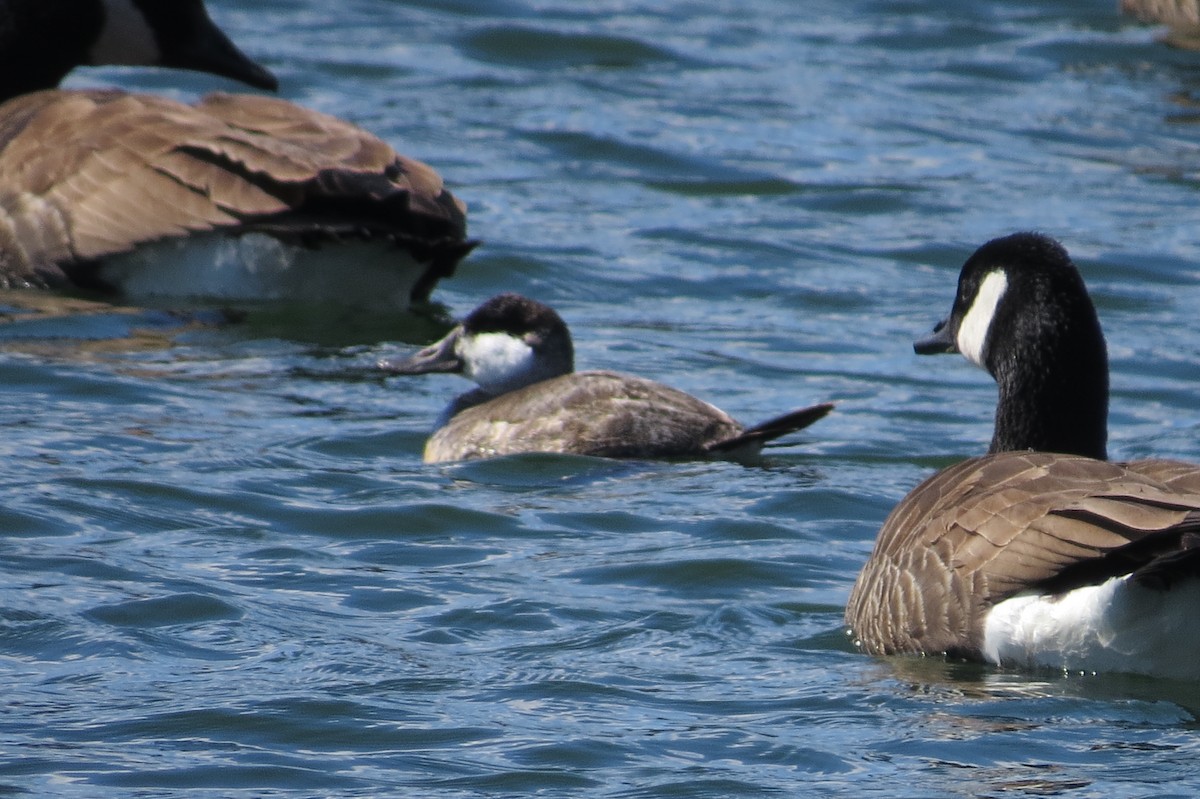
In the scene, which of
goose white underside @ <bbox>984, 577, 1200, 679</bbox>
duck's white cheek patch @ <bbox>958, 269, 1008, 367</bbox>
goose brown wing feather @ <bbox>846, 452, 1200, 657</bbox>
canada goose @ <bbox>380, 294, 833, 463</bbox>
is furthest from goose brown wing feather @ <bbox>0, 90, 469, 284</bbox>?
goose white underside @ <bbox>984, 577, 1200, 679</bbox>

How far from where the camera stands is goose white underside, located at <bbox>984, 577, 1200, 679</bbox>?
240 inches

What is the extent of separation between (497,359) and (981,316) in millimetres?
2786

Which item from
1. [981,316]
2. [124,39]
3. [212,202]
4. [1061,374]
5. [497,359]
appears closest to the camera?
[1061,374]

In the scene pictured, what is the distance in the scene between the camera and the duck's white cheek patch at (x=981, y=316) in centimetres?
756

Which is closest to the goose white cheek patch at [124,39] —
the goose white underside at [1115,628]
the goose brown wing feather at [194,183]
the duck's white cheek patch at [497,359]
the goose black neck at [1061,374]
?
the goose brown wing feather at [194,183]

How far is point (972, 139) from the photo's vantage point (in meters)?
16.6

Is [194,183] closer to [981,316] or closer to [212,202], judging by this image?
[212,202]

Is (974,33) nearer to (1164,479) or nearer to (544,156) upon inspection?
(544,156)

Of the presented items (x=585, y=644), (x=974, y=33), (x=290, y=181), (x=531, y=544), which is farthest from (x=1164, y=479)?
(x=974, y=33)

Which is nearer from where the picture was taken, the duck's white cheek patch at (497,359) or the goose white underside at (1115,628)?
the goose white underside at (1115,628)

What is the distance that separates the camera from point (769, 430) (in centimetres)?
884

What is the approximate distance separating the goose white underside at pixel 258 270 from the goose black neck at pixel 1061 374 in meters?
4.25

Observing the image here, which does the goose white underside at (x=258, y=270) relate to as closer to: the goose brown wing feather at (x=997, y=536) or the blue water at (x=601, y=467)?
the blue water at (x=601, y=467)

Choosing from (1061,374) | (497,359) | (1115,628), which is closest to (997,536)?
(1115,628)
